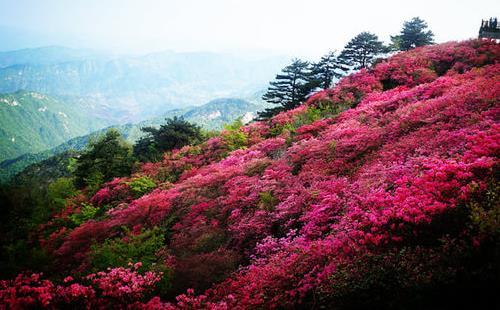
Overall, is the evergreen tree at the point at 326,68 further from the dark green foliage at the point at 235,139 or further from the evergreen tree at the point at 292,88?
the dark green foliage at the point at 235,139

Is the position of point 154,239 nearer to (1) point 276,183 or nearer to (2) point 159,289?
(2) point 159,289

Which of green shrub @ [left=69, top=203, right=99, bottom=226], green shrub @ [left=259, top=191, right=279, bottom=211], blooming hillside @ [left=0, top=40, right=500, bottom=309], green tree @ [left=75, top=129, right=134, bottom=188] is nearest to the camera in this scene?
blooming hillside @ [left=0, top=40, right=500, bottom=309]

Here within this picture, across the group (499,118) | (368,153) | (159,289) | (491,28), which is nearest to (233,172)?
(368,153)

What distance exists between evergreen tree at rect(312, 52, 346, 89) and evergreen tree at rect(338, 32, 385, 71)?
0.86 m

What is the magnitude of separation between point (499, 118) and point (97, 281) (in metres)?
12.7

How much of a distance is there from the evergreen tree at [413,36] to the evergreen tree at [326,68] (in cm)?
968

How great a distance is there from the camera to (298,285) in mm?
6867

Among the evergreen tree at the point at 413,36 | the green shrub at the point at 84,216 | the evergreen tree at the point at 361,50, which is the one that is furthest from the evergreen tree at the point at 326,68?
the green shrub at the point at 84,216

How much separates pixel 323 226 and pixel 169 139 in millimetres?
24903

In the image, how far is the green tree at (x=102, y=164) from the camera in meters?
26.5

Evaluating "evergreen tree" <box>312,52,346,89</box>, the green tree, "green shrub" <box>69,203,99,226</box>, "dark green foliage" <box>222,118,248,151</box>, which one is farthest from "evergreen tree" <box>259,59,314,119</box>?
"green shrub" <box>69,203,99,226</box>

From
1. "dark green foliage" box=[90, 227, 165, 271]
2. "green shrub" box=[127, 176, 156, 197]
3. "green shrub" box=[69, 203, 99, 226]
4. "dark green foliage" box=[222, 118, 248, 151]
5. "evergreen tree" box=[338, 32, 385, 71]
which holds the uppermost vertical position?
"evergreen tree" box=[338, 32, 385, 71]

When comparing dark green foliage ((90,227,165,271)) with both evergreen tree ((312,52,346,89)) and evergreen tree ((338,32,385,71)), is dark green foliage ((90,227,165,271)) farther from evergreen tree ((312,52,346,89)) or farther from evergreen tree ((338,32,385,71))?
evergreen tree ((338,32,385,71))

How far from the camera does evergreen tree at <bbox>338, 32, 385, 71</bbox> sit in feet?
115
